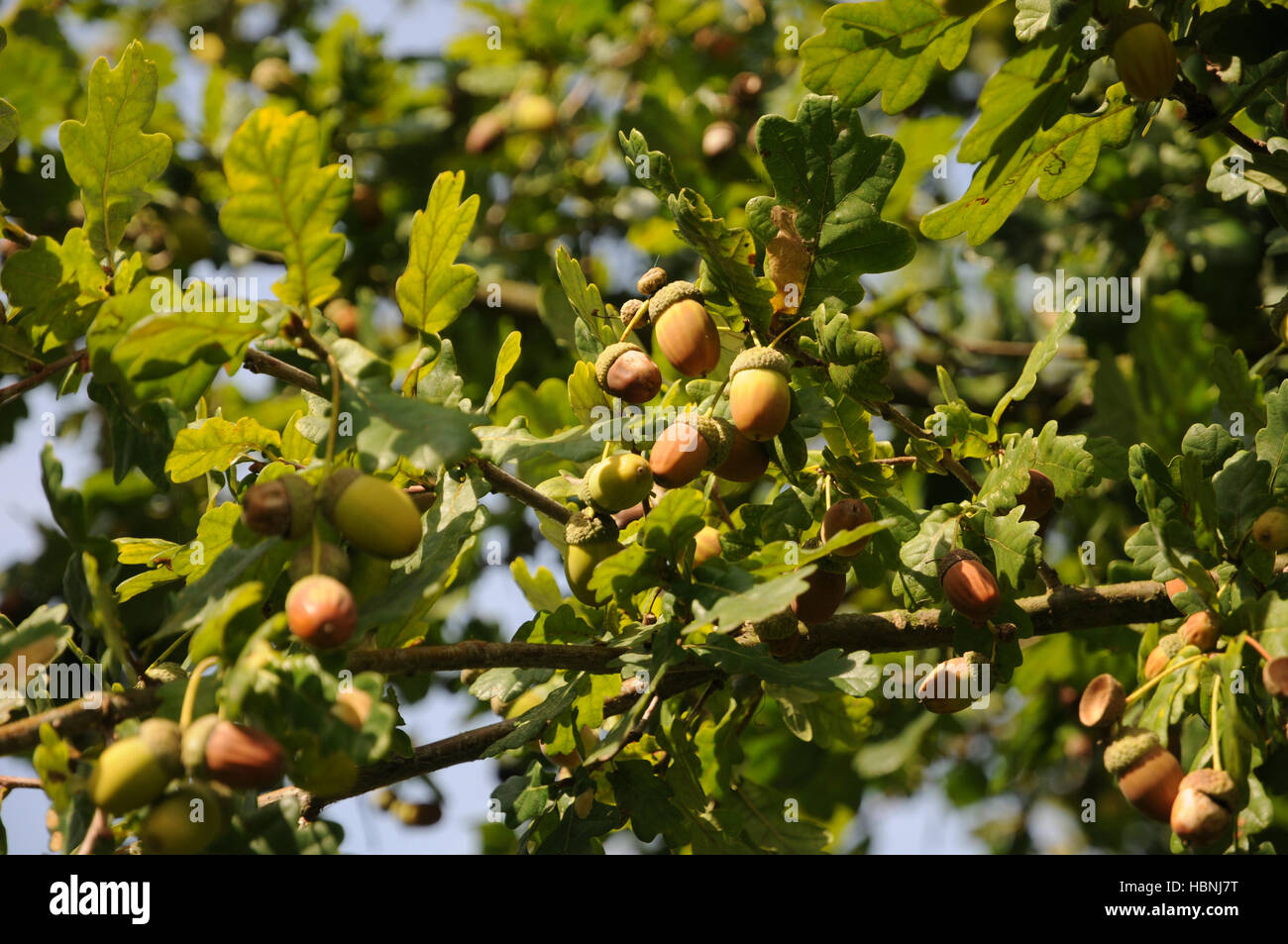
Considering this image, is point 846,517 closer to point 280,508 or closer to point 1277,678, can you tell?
point 1277,678

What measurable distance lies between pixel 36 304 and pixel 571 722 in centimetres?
89

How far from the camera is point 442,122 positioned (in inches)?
154

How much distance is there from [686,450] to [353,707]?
1.64 ft

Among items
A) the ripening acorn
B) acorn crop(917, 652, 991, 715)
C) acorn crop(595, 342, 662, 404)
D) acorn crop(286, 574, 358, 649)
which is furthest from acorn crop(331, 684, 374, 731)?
the ripening acorn

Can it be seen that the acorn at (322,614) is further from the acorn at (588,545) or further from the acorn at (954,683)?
the acorn at (954,683)

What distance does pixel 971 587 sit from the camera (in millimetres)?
1495

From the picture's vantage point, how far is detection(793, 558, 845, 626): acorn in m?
1.57

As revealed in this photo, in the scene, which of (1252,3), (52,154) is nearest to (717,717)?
(1252,3)

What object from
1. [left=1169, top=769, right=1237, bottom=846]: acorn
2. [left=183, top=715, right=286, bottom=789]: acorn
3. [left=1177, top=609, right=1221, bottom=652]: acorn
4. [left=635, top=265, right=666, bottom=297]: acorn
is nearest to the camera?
[left=183, top=715, right=286, bottom=789]: acorn

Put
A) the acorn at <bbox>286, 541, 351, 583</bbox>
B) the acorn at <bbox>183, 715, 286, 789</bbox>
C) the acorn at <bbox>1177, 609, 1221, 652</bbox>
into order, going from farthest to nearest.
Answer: the acorn at <bbox>1177, 609, 1221, 652</bbox> → the acorn at <bbox>286, 541, 351, 583</bbox> → the acorn at <bbox>183, 715, 286, 789</bbox>

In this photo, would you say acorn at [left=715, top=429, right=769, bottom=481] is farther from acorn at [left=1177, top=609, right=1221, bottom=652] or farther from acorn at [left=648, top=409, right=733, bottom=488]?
acorn at [left=1177, top=609, right=1221, bottom=652]

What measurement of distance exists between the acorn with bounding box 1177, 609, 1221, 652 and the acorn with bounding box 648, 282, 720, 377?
71 centimetres

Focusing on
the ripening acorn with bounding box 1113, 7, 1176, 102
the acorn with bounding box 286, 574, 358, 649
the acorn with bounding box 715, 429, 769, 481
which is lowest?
the acorn with bounding box 286, 574, 358, 649
